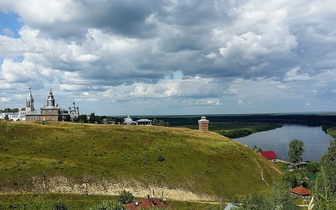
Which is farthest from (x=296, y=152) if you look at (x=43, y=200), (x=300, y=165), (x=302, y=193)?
(x=43, y=200)

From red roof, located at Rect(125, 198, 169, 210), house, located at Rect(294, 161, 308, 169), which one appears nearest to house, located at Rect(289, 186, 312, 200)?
red roof, located at Rect(125, 198, 169, 210)

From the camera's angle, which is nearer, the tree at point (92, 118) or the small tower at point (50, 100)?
the small tower at point (50, 100)

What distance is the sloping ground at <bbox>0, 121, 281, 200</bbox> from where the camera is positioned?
51656mm

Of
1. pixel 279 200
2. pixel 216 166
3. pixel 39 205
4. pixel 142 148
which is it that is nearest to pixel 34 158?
pixel 39 205

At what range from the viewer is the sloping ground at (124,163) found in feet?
169

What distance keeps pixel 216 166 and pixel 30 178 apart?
4551 centimetres

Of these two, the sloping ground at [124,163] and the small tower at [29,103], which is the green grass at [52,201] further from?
the small tower at [29,103]

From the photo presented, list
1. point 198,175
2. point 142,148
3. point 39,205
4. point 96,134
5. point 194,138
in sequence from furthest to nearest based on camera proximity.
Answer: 1. point 194,138
2. point 96,134
3. point 142,148
4. point 198,175
5. point 39,205

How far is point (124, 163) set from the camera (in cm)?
6228

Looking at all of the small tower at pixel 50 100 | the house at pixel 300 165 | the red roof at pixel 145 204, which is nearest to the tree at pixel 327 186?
the red roof at pixel 145 204

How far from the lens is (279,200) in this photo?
2400 cm

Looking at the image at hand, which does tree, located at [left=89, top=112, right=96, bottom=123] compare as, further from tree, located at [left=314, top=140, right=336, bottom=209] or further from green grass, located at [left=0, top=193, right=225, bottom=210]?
tree, located at [left=314, top=140, right=336, bottom=209]

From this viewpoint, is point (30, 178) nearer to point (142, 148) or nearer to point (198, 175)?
point (142, 148)

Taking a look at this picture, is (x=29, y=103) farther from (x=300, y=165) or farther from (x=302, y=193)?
(x=300, y=165)
